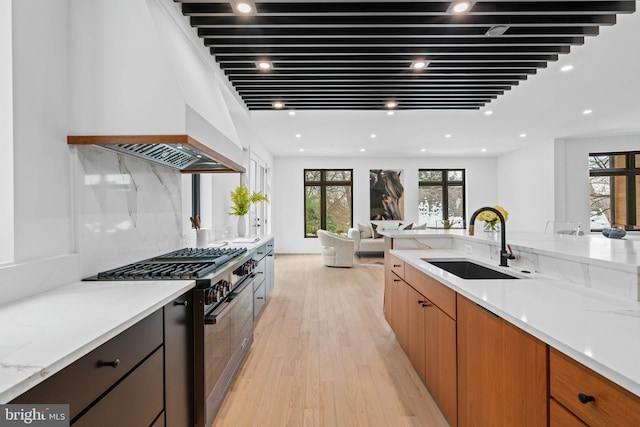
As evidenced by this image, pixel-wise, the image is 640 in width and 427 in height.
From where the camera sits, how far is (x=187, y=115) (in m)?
1.68

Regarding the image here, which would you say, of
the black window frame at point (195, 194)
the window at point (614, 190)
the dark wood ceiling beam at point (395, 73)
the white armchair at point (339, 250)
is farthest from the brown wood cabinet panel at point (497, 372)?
the window at point (614, 190)

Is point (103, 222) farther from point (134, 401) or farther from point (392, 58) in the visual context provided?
point (392, 58)

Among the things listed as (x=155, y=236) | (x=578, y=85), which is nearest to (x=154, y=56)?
(x=155, y=236)

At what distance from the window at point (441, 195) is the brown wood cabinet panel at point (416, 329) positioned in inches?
297

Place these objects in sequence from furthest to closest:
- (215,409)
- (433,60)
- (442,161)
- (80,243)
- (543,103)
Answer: (442,161)
(543,103)
(433,60)
(215,409)
(80,243)

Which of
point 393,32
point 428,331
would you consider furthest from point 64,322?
point 393,32

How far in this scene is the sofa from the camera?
317 inches

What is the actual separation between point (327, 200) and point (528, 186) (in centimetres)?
556

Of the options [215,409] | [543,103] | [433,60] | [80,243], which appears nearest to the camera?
[80,243]

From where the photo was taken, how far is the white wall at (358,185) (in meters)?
9.20

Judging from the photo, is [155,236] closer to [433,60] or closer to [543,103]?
[433,60]

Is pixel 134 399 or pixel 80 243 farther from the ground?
pixel 80 243

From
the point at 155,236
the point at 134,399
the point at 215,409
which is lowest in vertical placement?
the point at 215,409

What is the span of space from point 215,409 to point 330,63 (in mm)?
3008
